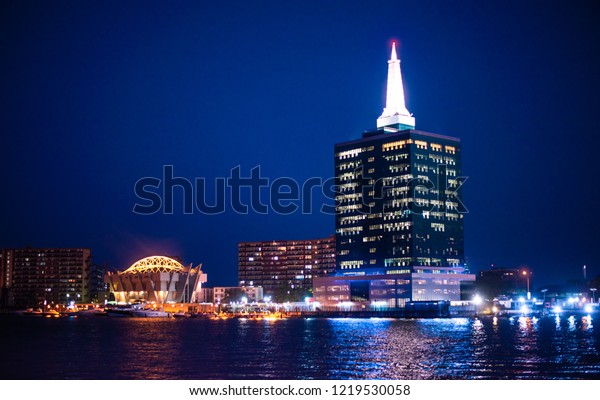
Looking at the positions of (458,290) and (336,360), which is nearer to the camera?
(336,360)

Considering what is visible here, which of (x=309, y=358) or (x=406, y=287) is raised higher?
(x=406, y=287)

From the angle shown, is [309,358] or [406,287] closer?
[309,358]

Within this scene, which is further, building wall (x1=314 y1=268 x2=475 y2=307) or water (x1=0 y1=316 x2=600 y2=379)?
building wall (x1=314 y1=268 x2=475 y2=307)

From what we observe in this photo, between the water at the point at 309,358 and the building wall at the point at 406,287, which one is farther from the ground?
the building wall at the point at 406,287

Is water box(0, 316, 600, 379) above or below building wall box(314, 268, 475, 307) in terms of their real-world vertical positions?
below

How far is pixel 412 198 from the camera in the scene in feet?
639

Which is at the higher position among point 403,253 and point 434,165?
point 434,165

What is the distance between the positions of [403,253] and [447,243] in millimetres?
12081

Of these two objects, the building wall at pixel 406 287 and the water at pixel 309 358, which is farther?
the building wall at pixel 406 287
